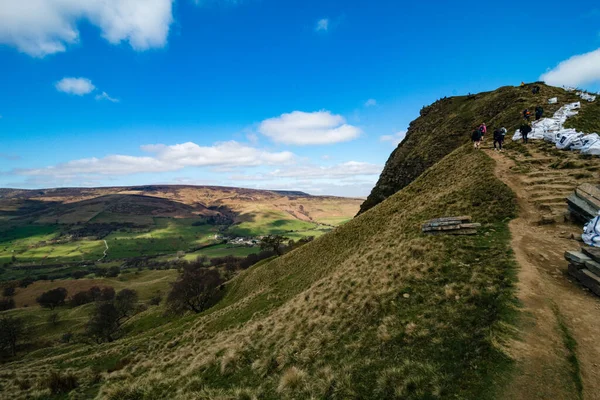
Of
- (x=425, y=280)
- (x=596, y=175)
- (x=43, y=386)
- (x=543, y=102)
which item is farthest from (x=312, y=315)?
(x=543, y=102)

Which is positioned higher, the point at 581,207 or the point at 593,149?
the point at 593,149

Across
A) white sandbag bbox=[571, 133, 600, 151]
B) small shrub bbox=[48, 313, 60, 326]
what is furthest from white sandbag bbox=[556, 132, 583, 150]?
small shrub bbox=[48, 313, 60, 326]

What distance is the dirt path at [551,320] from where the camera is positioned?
21.2ft

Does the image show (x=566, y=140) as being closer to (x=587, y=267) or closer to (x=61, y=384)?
(x=587, y=267)

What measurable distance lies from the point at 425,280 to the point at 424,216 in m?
12.2

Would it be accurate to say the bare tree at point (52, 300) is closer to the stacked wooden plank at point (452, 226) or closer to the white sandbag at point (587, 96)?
the stacked wooden plank at point (452, 226)

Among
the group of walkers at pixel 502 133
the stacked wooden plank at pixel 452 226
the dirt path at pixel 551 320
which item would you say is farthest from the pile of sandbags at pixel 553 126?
the stacked wooden plank at pixel 452 226

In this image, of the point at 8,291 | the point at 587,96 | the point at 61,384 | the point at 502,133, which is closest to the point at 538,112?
the point at 502,133

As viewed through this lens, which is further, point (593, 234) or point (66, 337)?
point (66, 337)

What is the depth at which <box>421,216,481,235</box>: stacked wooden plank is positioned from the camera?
59.8ft

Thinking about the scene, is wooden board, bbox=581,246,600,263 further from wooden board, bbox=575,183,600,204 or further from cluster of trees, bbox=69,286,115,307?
cluster of trees, bbox=69,286,115,307

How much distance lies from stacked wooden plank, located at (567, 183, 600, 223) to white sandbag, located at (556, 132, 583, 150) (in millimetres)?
17058

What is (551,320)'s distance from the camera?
868cm

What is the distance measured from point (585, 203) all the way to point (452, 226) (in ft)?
23.7
